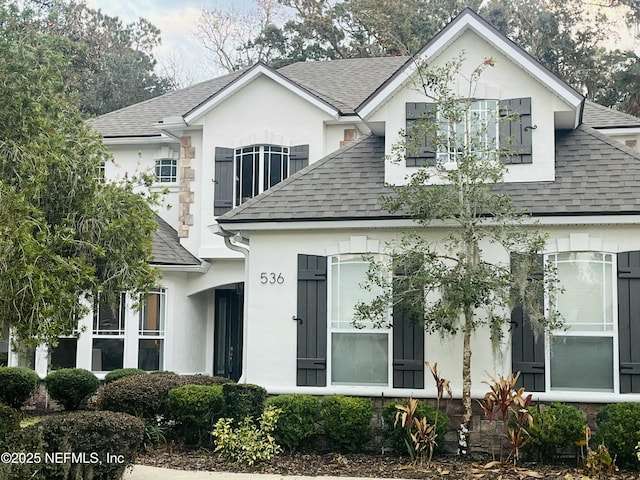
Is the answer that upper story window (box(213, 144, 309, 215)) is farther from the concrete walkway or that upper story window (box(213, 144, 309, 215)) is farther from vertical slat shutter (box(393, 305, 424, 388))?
the concrete walkway

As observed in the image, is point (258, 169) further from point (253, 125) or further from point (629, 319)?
point (629, 319)

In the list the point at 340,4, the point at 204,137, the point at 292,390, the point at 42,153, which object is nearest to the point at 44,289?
the point at 42,153

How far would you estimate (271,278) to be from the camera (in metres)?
12.2

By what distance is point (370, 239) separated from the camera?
1194cm

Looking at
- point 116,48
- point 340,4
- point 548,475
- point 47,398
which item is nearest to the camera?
point 548,475

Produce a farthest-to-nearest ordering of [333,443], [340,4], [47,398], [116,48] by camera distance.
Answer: [116,48]
[340,4]
[47,398]
[333,443]

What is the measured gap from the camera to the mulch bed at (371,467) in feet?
32.4

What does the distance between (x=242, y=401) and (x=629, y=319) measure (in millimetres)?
5172

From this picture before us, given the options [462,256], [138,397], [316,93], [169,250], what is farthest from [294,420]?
[316,93]

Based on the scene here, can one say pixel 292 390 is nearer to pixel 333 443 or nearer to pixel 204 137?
pixel 333 443

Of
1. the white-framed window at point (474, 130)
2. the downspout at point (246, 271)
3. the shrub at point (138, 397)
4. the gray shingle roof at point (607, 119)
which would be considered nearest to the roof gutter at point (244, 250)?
the downspout at point (246, 271)

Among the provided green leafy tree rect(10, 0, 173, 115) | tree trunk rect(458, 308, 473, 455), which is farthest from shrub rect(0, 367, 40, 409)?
green leafy tree rect(10, 0, 173, 115)

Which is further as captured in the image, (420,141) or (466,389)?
(420,141)

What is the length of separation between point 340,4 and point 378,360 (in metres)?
24.6
